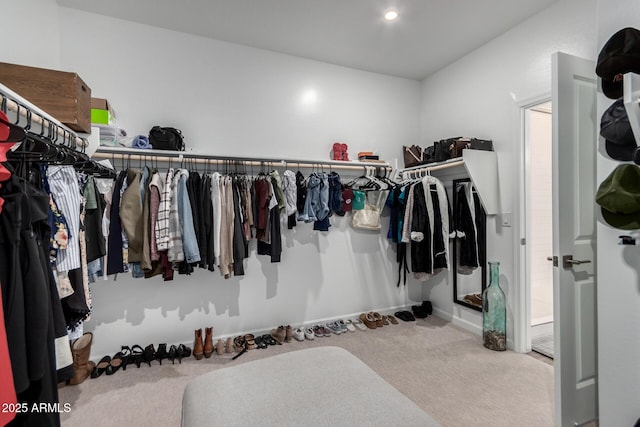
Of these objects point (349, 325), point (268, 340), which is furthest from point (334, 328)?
point (268, 340)

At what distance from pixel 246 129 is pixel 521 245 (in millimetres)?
A: 2847

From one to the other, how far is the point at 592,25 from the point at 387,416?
2.96 m

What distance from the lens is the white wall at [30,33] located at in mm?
1760

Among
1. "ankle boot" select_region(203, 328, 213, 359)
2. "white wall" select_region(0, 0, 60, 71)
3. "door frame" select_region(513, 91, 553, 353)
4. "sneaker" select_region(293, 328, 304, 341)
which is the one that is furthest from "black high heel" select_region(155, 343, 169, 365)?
"door frame" select_region(513, 91, 553, 353)

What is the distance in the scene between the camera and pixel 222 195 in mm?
2705

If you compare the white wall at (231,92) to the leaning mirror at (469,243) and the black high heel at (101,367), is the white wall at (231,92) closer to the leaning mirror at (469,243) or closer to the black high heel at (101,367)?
the leaning mirror at (469,243)

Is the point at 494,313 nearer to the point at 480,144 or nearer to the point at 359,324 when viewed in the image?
the point at 359,324

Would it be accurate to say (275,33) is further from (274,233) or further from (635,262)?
(635,262)

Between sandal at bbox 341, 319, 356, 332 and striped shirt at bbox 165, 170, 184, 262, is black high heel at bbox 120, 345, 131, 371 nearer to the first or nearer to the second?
striped shirt at bbox 165, 170, 184, 262

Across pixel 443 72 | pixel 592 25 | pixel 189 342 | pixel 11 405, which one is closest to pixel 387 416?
pixel 11 405

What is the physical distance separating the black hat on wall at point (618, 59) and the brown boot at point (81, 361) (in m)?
3.73

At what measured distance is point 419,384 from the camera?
2.29 meters

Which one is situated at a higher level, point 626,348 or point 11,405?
point 11,405

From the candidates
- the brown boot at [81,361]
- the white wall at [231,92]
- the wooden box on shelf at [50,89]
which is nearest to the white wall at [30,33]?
the white wall at [231,92]
